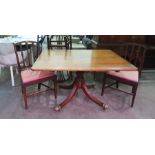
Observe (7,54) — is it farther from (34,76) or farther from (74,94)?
(74,94)

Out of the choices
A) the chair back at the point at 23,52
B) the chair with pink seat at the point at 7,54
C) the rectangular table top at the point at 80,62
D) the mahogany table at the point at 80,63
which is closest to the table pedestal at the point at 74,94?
the mahogany table at the point at 80,63

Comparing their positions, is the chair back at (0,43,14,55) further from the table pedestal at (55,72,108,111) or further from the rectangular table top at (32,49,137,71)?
the table pedestal at (55,72,108,111)

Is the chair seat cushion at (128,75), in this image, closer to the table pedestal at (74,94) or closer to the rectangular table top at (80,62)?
the rectangular table top at (80,62)

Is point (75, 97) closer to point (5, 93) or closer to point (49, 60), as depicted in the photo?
point (49, 60)

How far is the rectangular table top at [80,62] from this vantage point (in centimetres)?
216

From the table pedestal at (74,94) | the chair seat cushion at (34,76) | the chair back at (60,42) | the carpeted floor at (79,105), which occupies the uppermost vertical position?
the chair back at (60,42)

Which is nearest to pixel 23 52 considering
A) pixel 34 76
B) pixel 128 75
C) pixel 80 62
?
pixel 34 76

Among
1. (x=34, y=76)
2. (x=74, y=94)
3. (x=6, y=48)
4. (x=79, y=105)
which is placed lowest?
(x=79, y=105)

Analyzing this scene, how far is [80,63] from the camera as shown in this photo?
7.66 feet

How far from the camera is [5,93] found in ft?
10.1

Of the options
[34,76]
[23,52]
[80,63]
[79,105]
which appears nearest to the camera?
[80,63]

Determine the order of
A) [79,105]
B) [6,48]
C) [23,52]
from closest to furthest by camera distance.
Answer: [79,105] < [6,48] < [23,52]

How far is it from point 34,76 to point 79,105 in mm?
793
